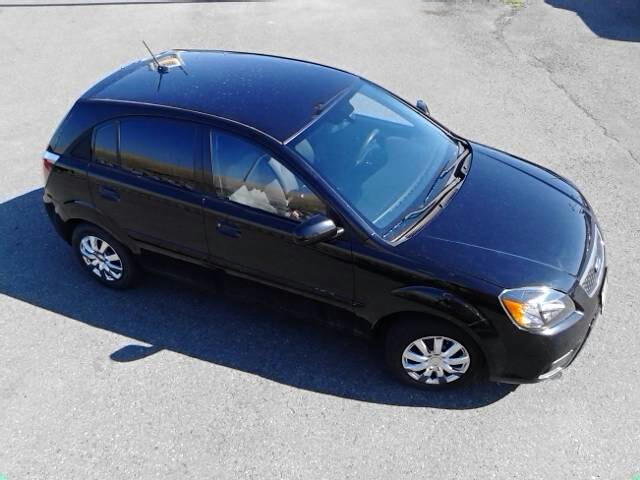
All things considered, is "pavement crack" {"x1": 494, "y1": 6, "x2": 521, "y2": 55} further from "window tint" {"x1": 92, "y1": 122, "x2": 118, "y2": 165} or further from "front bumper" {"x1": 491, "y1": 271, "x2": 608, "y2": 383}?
"window tint" {"x1": 92, "y1": 122, "x2": 118, "y2": 165}

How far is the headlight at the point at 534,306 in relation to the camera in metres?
3.73

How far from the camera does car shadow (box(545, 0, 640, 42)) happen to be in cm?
1063

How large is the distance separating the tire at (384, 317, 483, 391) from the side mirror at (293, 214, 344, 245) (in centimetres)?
80

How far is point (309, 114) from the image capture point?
171 inches

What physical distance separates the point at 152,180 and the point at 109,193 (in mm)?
454

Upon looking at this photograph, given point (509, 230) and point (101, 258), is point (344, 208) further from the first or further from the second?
point (101, 258)

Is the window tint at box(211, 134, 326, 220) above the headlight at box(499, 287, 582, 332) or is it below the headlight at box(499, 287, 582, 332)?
above

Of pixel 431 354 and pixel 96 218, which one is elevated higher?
pixel 96 218

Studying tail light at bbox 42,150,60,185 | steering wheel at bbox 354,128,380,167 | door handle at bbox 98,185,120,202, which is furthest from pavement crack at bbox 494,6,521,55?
tail light at bbox 42,150,60,185

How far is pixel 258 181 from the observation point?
4227 mm

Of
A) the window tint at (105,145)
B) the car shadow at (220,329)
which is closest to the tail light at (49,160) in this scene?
the window tint at (105,145)

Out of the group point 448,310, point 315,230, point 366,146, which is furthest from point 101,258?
point 448,310

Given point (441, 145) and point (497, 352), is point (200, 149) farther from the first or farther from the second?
point (497, 352)

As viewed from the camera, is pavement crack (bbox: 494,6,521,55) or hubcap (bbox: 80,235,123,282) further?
pavement crack (bbox: 494,6,521,55)
